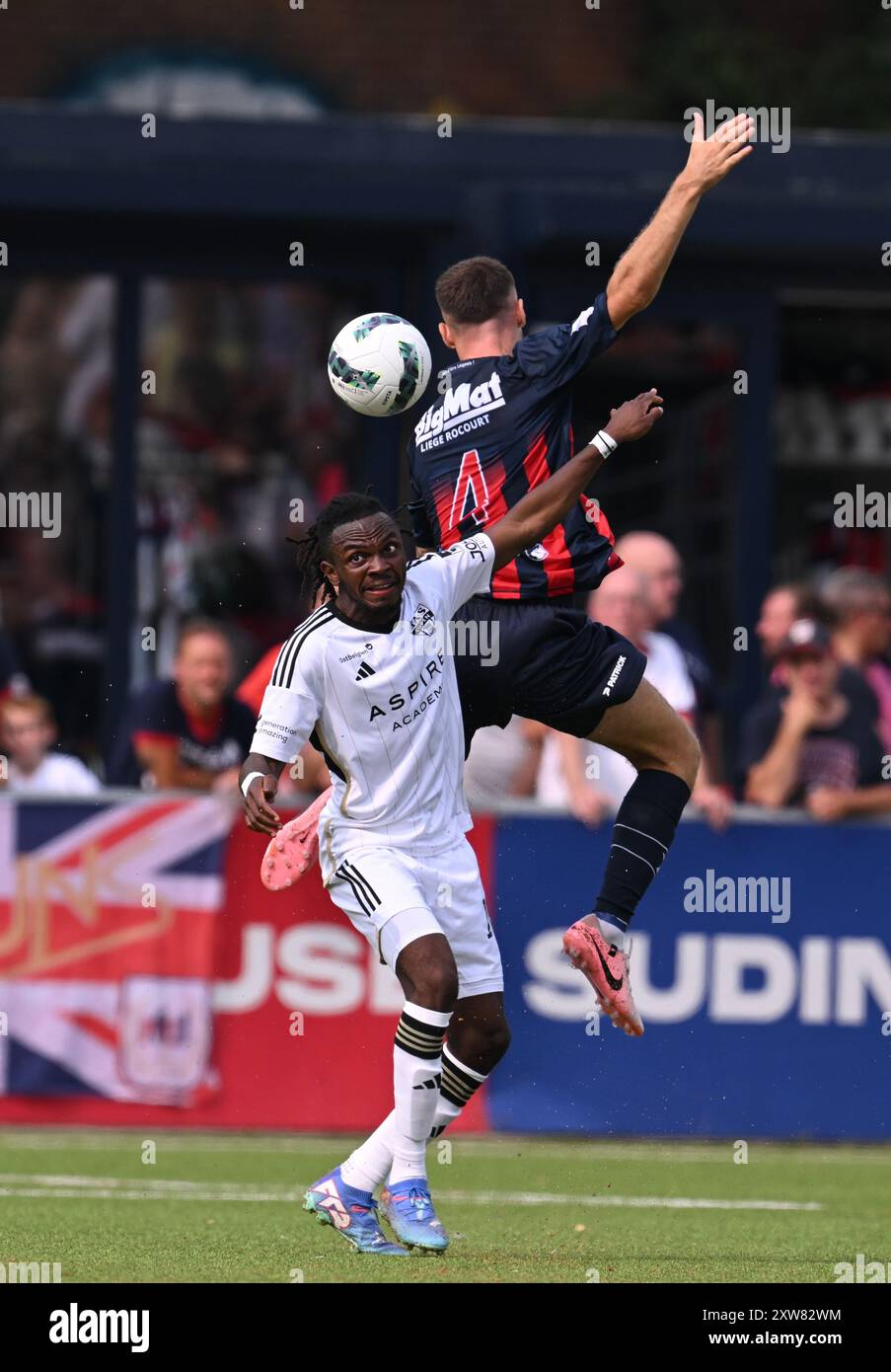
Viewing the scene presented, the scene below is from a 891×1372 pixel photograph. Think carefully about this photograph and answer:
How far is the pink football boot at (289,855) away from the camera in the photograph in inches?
294

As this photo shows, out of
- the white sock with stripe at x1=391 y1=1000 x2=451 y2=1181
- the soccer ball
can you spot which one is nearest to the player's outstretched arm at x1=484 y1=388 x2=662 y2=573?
the soccer ball

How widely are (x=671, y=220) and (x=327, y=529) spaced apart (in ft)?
4.61

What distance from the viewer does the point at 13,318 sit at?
17062 millimetres

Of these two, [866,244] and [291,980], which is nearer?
[291,980]

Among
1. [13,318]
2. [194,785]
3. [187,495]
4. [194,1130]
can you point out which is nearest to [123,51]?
[13,318]

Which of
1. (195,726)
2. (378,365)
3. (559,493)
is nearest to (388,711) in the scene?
(559,493)

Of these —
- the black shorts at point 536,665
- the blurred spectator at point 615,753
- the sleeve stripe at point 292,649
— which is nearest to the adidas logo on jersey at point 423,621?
the sleeve stripe at point 292,649

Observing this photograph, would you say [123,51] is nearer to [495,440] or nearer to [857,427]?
[857,427]

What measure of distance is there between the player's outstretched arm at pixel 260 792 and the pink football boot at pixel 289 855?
52cm

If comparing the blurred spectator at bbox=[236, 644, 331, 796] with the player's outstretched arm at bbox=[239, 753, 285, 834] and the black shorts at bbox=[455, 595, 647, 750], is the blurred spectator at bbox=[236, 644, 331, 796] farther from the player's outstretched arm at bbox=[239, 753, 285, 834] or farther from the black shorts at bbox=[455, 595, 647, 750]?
the player's outstretched arm at bbox=[239, 753, 285, 834]

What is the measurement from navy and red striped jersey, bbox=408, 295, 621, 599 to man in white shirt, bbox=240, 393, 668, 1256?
0.22 meters

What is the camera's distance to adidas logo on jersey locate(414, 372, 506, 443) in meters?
7.64

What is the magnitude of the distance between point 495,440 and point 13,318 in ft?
33.2

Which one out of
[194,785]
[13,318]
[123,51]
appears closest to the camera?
[194,785]
